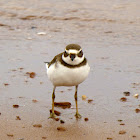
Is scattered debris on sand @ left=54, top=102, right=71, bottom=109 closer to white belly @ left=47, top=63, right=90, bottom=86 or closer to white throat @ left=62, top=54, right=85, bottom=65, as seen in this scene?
white belly @ left=47, top=63, right=90, bottom=86

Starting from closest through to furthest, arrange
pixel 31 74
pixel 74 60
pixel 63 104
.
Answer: pixel 74 60
pixel 63 104
pixel 31 74

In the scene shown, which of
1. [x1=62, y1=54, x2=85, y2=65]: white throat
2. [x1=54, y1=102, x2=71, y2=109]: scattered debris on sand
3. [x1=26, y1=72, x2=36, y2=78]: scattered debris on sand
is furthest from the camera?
[x1=26, y1=72, x2=36, y2=78]: scattered debris on sand

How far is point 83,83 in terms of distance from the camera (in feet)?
24.2

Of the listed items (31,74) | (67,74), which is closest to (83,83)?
(31,74)

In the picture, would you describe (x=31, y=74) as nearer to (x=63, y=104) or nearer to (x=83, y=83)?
(x=83, y=83)

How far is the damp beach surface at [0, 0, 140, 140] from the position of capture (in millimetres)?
5461

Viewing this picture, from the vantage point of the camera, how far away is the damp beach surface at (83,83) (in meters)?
5.46

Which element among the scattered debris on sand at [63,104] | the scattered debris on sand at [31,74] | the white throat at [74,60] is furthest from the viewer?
the scattered debris on sand at [31,74]

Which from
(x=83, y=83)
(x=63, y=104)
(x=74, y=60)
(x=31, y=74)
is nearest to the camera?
(x=74, y=60)

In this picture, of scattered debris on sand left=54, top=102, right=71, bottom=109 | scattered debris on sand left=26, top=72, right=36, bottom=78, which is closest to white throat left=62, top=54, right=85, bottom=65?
scattered debris on sand left=54, top=102, right=71, bottom=109

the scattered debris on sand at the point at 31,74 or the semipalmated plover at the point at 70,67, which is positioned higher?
the semipalmated plover at the point at 70,67

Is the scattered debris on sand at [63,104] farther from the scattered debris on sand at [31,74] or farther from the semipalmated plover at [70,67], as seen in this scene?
the scattered debris on sand at [31,74]

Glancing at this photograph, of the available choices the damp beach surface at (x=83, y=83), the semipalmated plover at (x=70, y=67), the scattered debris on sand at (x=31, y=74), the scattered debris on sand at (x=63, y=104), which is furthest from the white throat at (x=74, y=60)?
the scattered debris on sand at (x=31, y=74)

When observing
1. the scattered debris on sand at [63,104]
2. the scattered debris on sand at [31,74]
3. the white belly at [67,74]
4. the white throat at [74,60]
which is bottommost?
the scattered debris on sand at [63,104]
